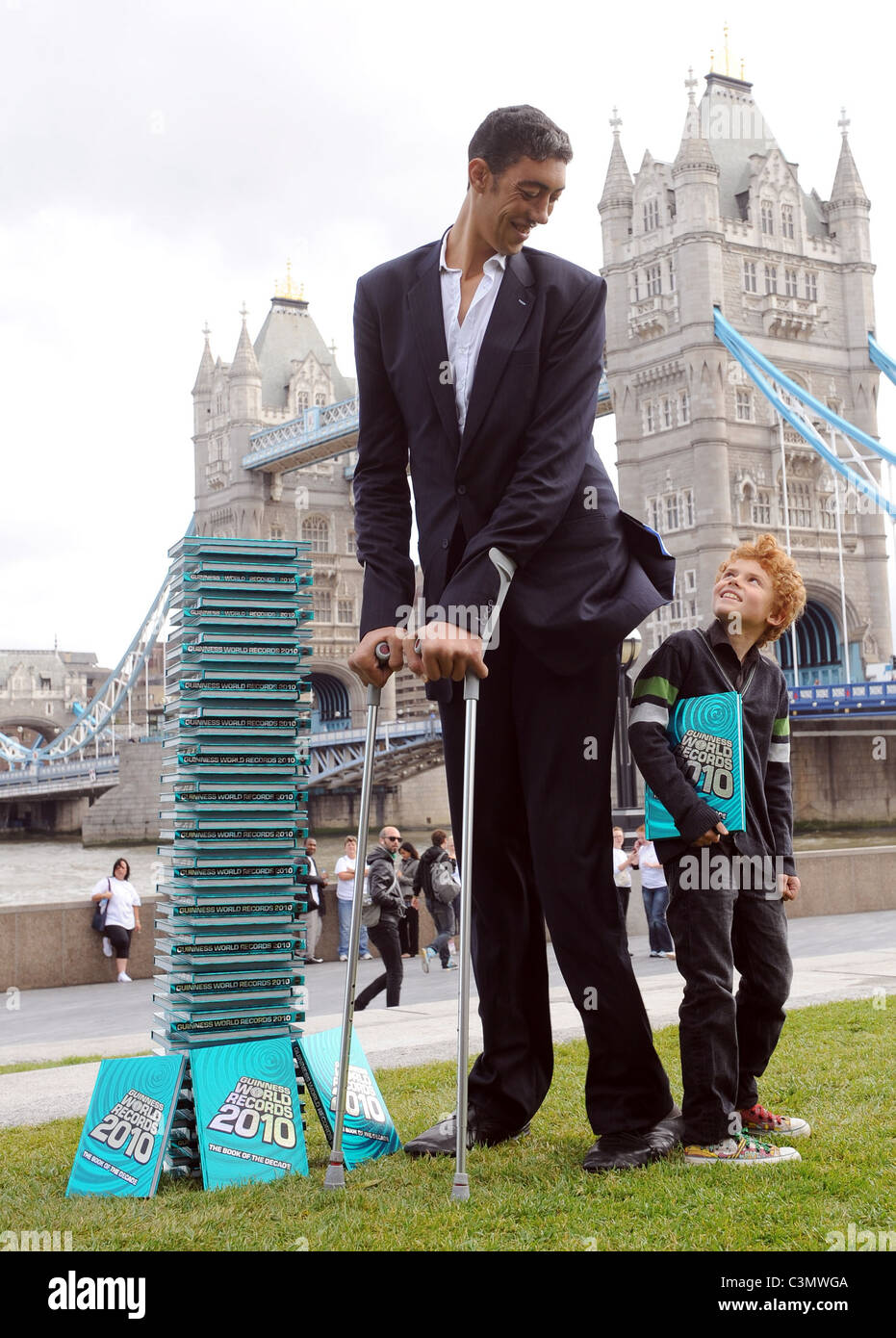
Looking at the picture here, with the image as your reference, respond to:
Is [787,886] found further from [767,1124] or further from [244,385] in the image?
[244,385]

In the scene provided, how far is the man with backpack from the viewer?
40.0ft

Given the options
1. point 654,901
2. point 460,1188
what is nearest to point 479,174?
point 460,1188

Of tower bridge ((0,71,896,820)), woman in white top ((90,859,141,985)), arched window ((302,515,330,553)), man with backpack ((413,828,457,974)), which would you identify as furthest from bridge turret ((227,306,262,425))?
woman in white top ((90,859,141,985))

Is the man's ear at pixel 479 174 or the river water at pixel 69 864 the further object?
the river water at pixel 69 864

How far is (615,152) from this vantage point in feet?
175

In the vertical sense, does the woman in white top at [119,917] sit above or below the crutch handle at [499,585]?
below

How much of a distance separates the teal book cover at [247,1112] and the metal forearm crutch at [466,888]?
47 cm

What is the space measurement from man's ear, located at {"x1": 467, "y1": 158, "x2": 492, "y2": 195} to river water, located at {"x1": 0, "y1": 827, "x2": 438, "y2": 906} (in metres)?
19.0

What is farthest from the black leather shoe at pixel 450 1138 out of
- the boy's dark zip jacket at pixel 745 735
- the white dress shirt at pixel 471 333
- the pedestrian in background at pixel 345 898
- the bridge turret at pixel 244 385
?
the bridge turret at pixel 244 385

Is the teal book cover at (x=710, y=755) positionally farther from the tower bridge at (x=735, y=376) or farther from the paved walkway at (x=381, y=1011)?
the tower bridge at (x=735, y=376)

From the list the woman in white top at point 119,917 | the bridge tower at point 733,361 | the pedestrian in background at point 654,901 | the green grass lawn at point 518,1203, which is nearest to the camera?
the green grass lawn at point 518,1203

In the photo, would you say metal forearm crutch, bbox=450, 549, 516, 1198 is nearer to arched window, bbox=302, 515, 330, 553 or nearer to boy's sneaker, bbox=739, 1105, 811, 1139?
boy's sneaker, bbox=739, 1105, 811, 1139

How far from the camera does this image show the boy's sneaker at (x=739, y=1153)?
292 centimetres
